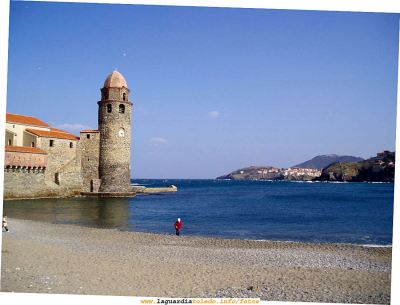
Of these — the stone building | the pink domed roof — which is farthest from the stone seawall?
the pink domed roof

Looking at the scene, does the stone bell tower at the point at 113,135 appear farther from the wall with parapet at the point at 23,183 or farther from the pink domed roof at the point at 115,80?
the wall with parapet at the point at 23,183

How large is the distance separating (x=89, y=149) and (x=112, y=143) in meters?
1.94

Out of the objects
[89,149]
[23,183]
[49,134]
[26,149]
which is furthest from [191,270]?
[89,149]

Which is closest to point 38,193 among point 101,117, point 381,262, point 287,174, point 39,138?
point 39,138

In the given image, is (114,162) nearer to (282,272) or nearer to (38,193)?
(38,193)

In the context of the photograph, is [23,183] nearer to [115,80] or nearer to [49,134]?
[49,134]

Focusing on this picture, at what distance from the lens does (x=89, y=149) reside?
25672mm

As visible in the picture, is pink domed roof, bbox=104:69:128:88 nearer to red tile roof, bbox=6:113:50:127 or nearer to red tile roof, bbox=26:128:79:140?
red tile roof, bbox=26:128:79:140

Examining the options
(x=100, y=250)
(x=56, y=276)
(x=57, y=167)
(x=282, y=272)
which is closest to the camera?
(x=56, y=276)

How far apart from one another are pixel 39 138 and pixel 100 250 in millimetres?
18880

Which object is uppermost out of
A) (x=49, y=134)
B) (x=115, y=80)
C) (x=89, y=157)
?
(x=115, y=80)

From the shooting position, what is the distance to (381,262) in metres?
7.35

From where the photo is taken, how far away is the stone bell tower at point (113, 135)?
1005 inches

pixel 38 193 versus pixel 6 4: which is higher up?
pixel 6 4
